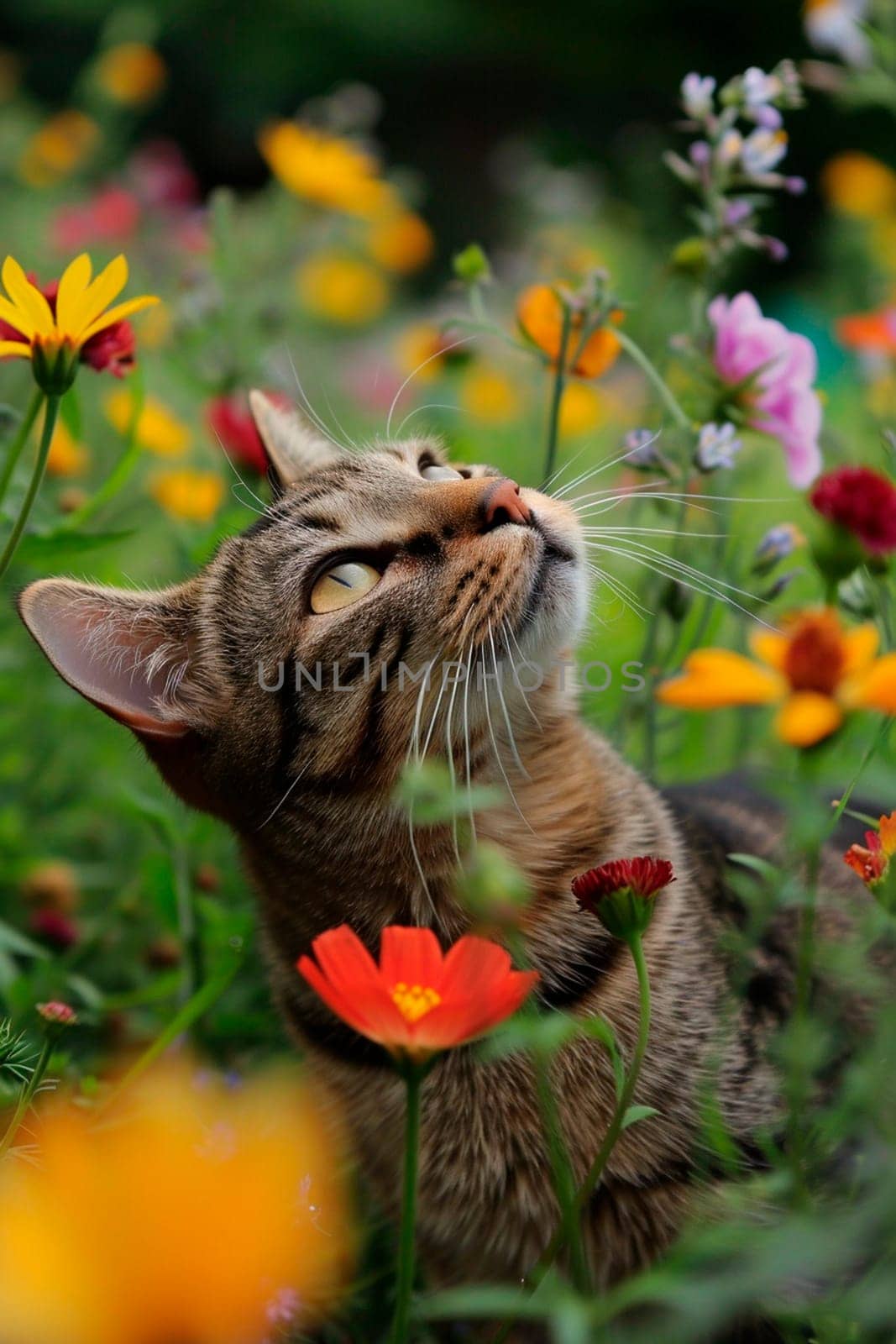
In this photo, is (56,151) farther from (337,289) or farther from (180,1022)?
(180,1022)

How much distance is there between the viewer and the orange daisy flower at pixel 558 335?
4.93 feet

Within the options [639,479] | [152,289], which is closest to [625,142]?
[152,289]

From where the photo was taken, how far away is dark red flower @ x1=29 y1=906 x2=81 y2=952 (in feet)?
5.67

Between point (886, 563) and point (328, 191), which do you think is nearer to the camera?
point (886, 563)

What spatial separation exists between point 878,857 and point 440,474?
0.84 metres

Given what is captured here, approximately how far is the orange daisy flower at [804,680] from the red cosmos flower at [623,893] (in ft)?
0.56

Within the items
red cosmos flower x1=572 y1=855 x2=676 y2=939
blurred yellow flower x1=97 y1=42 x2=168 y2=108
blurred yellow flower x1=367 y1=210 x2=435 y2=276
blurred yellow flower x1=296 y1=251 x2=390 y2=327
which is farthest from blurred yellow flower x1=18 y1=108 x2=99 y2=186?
red cosmos flower x1=572 y1=855 x2=676 y2=939

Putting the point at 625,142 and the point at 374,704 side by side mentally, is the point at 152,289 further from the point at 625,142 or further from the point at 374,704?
the point at 625,142

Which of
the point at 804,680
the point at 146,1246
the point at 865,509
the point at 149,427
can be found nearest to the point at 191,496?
the point at 149,427

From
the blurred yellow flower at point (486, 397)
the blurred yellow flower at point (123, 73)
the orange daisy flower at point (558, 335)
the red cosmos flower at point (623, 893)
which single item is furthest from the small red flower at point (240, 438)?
the blurred yellow flower at point (123, 73)

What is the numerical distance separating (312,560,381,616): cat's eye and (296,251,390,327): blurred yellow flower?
2885mm

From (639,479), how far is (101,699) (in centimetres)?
106

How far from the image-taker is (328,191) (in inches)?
99.5

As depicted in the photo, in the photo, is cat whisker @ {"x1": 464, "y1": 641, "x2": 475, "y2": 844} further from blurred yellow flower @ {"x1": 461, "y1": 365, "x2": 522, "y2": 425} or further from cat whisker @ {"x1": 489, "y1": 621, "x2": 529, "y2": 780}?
blurred yellow flower @ {"x1": 461, "y1": 365, "x2": 522, "y2": 425}
